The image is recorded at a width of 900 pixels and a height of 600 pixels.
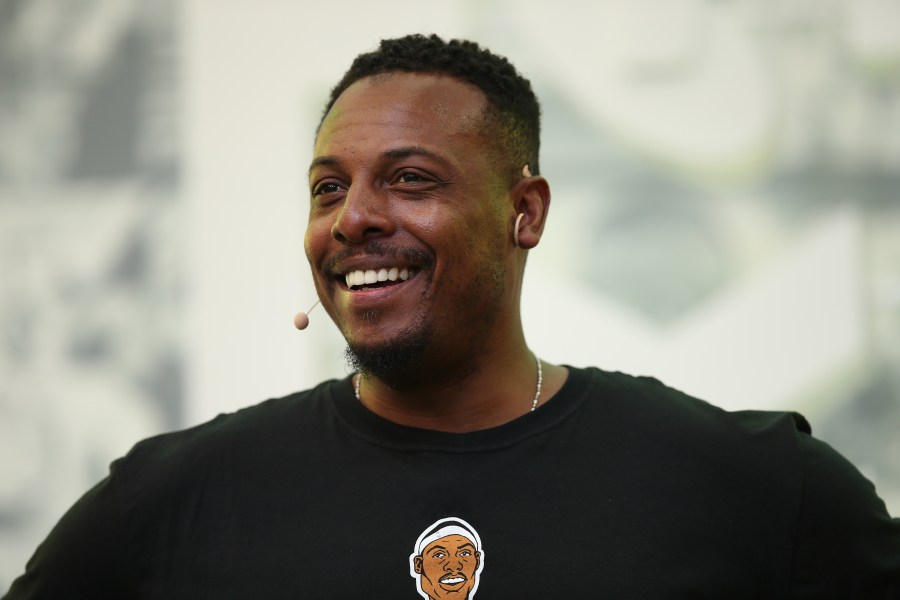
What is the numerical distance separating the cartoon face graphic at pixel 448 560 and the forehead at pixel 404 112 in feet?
1.78

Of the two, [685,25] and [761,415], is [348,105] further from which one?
[685,25]

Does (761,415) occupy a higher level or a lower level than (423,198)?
lower

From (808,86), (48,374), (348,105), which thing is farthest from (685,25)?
(48,374)

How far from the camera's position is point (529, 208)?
1531 millimetres

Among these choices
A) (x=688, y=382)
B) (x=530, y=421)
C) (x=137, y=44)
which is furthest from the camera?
(x=137, y=44)

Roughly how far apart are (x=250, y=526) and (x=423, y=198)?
521 millimetres

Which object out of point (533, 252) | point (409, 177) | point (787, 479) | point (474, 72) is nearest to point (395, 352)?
point (409, 177)

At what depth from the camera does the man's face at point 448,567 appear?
125 centimetres

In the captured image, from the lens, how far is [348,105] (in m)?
1.47

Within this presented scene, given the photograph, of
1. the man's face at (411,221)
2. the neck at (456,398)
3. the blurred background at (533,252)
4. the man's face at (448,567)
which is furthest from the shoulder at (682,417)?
the blurred background at (533,252)

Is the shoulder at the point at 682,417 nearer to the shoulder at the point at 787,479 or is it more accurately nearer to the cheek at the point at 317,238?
the shoulder at the point at 787,479

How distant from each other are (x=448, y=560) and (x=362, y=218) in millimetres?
477

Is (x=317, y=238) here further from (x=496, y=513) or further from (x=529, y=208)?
(x=496, y=513)

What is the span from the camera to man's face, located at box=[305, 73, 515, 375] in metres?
1.37
